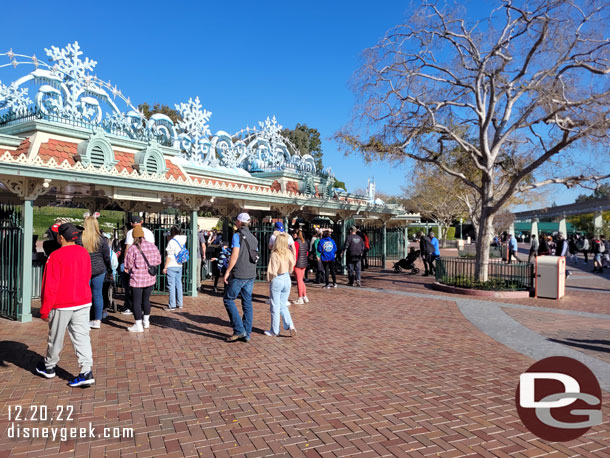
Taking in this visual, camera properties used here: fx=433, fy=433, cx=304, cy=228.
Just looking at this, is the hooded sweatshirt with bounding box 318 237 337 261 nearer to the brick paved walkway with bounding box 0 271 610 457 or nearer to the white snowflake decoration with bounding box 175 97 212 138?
the brick paved walkway with bounding box 0 271 610 457

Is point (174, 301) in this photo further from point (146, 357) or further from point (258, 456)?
point (258, 456)

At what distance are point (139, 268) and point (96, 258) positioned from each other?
2.03 feet

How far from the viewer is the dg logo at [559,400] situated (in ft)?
12.4

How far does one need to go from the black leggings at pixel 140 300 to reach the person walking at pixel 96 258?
525 millimetres

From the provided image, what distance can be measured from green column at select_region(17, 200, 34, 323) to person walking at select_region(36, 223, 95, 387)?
362cm

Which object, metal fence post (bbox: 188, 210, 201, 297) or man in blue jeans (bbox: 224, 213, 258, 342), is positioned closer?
man in blue jeans (bbox: 224, 213, 258, 342)

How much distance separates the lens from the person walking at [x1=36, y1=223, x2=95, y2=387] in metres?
4.39

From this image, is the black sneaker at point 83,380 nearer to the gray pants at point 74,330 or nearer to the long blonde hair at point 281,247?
the gray pants at point 74,330

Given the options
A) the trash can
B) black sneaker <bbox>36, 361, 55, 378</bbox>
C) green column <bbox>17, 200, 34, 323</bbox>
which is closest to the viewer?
black sneaker <bbox>36, 361, 55, 378</bbox>

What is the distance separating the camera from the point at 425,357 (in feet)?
19.3

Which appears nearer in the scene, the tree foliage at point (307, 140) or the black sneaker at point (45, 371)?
the black sneaker at point (45, 371)

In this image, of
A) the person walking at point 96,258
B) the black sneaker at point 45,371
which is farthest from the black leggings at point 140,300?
the black sneaker at point 45,371

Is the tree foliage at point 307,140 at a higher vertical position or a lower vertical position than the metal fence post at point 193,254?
higher

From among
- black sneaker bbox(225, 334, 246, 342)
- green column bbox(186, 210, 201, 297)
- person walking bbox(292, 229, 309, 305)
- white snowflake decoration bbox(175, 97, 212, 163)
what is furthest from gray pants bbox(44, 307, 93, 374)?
white snowflake decoration bbox(175, 97, 212, 163)
